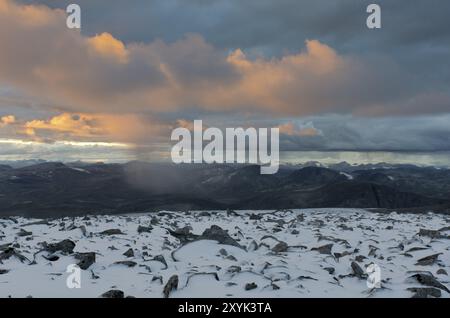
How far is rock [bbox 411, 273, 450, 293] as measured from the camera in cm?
1155

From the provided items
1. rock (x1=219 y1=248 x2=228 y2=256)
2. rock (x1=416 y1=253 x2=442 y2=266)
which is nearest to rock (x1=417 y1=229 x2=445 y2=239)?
rock (x1=416 y1=253 x2=442 y2=266)

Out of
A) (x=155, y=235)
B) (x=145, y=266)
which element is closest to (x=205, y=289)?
(x=145, y=266)

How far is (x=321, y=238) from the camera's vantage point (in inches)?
841

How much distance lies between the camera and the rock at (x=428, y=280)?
→ 11547 millimetres

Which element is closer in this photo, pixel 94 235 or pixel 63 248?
pixel 63 248

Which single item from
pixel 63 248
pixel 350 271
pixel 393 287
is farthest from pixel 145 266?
pixel 393 287

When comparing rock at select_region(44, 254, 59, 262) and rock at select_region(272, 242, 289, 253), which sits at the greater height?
rock at select_region(44, 254, 59, 262)

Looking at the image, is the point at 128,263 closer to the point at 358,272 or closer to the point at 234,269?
the point at 234,269

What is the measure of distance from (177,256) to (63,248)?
188 inches

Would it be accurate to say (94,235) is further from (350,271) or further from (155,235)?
(350,271)

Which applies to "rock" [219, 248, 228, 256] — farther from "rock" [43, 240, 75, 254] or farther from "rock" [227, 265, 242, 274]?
"rock" [43, 240, 75, 254]

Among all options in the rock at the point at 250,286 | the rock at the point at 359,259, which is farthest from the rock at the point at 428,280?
the rock at the point at 250,286
